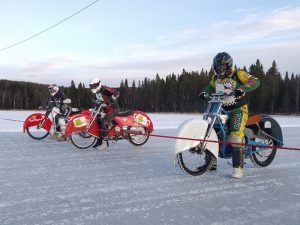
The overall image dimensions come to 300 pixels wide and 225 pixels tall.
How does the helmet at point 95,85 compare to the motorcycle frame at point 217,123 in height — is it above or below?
above

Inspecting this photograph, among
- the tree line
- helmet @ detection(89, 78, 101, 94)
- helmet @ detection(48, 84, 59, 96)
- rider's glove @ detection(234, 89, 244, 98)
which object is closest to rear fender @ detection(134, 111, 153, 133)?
helmet @ detection(89, 78, 101, 94)

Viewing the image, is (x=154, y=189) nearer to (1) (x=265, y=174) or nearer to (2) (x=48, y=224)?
(2) (x=48, y=224)

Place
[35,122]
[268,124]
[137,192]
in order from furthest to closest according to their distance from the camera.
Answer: [35,122]
[268,124]
[137,192]

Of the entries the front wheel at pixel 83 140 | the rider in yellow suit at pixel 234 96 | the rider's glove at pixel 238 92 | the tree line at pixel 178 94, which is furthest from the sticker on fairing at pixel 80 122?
the tree line at pixel 178 94

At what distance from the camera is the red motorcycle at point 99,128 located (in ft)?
30.9

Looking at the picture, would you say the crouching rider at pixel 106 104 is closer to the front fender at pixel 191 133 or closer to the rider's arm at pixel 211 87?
the rider's arm at pixel 211 87

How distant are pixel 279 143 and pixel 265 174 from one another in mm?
1119

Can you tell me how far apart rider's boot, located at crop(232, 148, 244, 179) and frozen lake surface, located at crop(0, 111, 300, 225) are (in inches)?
6.8

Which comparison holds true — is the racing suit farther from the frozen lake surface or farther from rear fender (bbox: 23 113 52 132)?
rear fender (bbox: 23 113 52 132)

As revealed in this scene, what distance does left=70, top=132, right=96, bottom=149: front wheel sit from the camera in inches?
377

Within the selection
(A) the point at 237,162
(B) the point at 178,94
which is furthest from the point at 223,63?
(B) the point at 178,94

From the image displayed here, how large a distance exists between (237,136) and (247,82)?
0.92 meters

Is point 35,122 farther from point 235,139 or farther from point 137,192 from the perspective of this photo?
point 137,192

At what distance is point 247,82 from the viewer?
609 cm
